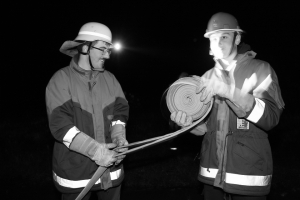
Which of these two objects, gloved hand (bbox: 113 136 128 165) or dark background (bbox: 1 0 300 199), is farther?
dark background (bbox: 1 0 300 199)

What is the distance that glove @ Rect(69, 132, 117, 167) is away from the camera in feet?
9.28

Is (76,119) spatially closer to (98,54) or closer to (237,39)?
(98,54)

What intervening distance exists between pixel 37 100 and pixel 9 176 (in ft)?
20.2

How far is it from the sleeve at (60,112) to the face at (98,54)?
1.24 feet

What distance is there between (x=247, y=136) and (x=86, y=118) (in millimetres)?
1555

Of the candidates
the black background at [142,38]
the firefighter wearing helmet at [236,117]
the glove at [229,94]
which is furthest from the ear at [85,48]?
the black background at [142,38]

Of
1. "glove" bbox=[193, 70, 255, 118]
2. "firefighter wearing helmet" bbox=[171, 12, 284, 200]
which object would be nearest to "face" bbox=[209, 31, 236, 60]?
"firefighter wearing helmet" bbox=[171, 12, 284, 200]

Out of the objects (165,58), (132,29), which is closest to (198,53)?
(165,58)

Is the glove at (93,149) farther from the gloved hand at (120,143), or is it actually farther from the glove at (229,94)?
the glove at (229,94)

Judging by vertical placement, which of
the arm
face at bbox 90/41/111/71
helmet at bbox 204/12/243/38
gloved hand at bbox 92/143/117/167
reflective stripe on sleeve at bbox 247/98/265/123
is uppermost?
helmet at bbox 204/12/243/38

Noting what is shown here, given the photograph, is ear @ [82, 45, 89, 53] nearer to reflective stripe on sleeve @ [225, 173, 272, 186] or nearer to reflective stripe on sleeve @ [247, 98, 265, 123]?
reflective stripe on sleeve @ [247, 98, 265, 123]

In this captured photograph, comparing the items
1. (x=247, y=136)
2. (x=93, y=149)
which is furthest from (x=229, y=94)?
(x=93, y=149)

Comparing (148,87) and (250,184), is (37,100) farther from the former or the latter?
(250,184)

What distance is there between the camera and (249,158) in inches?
107
